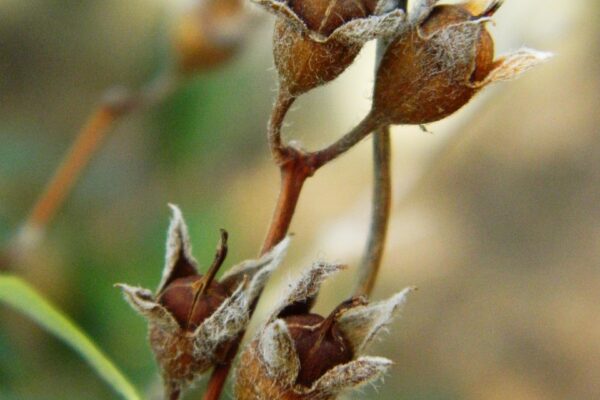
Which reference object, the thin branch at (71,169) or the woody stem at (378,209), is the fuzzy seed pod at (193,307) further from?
the thin branch at (71,169)

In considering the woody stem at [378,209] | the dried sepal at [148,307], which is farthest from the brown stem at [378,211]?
the dried sepal at [148,307]

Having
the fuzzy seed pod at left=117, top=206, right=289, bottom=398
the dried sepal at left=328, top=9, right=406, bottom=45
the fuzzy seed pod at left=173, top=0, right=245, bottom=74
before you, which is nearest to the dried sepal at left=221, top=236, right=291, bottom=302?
the fuzzy seed pod at left=117, top=206, right=289, bottom=398

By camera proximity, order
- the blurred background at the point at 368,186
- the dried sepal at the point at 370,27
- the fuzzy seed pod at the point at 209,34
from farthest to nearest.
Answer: the blurred background at the point at 368,186
the fuzzy seed pod at the point at 209,34
the dried sepal at the point at 370,27

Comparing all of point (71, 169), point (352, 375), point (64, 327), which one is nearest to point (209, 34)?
point (71, 169)

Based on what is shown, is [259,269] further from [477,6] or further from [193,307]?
[477,6]

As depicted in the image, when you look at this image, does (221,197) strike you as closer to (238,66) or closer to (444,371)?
(238,66)
